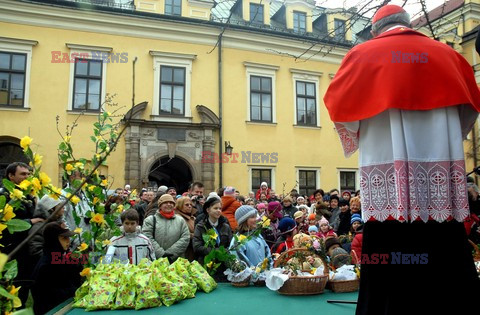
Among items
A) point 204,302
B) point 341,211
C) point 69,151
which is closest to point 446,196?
point 204,302

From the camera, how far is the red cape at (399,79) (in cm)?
231

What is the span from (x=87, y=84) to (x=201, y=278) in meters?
12.3

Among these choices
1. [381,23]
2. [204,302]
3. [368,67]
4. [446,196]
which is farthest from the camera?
[204,302]

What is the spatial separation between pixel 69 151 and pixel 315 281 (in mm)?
2279

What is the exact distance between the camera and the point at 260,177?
16.0 m

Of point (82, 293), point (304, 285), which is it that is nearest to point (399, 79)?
point (304, 285)

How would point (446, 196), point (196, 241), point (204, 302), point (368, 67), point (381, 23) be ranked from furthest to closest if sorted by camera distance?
1. point (196, 241)
2. point (204, 302)
3. point (381, 23)
4. point (368, 67)
5. point (446, 196)

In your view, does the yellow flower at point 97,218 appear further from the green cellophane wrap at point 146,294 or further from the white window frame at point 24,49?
the white window frame at point 24,49

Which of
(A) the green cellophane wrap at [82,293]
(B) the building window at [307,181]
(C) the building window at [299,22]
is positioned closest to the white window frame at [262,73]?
(B) the building window at [307,181]

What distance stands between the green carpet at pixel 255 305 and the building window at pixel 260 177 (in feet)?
39.9

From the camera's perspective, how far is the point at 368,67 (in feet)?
8.09

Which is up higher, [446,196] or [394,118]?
[394,118]

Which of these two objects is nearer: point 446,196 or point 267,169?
point 446,196

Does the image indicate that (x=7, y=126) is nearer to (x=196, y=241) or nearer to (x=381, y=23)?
(x=196, y=241)
